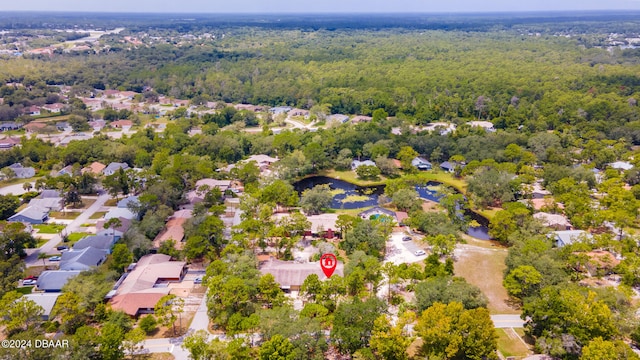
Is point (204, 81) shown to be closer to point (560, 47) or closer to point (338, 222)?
point (338, 222)

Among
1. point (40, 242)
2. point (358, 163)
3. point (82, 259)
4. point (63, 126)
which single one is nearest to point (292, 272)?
point (82, 259)

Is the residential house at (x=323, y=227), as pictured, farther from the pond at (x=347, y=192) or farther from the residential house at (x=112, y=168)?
the residential house at (x=112, y=168)

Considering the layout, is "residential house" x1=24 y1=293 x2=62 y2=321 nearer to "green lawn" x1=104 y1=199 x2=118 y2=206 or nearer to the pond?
"green lawn" x1=104 y1=199 x2=118 y2=206

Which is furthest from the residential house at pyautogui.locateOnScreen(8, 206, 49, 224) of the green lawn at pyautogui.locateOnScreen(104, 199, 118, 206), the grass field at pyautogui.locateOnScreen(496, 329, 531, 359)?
the grass field at pyautogui.locateOnScreen(496, 329, 531, 359)

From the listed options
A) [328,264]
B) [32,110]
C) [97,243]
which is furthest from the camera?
[32,110]

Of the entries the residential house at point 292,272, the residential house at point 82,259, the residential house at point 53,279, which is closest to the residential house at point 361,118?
the residential house at point 292,272

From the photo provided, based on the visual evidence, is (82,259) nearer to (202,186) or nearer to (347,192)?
(202,186)
